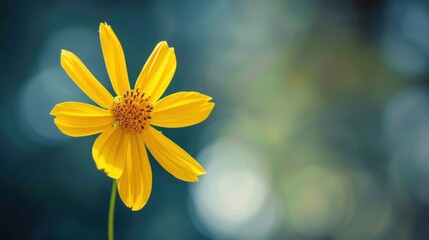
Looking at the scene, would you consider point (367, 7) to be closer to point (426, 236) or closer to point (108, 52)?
point (426, 236)

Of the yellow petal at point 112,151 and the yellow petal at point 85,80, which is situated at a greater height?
the yellow petal at point 85,80

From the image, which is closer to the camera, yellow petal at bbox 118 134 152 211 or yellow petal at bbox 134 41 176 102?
yellow petal at bbox 118 134 152 211

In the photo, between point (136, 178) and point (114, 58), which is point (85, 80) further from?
point (136, 178)

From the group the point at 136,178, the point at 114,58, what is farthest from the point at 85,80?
the point at 136,178

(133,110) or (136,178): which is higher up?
(133,110)

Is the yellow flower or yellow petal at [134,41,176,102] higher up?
yellow petal at [134,41,176,102]

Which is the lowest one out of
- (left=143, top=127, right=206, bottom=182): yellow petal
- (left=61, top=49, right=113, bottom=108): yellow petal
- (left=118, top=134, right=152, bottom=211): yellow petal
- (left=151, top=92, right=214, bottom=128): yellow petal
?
(left=118, top=134, right=152, bottom=211): yellow petal
